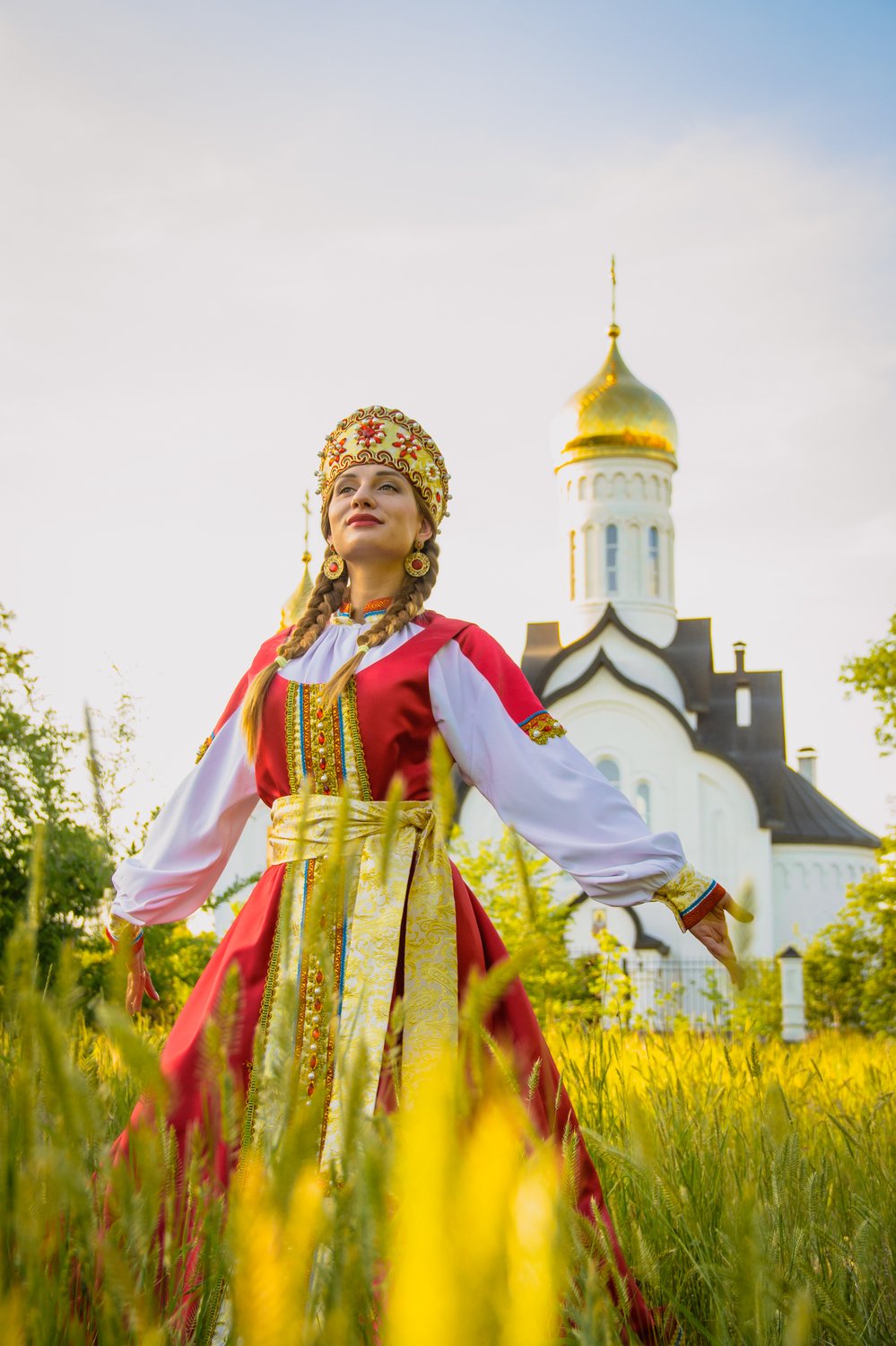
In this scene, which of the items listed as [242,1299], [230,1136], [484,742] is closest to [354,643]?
[484,742]

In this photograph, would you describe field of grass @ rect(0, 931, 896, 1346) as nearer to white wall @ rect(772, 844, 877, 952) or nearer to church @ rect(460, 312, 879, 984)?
church @ rect(460, 312, 879, 984)

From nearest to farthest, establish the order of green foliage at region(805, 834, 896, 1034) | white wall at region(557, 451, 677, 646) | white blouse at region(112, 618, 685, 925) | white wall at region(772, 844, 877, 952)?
white blouse at region(112, 618, 685, 925) < green foliage at region(805, 834, 896, 1034) < white wall at region(772, 844, 877, 952) < white wall at region(557, 451, 677, 646)

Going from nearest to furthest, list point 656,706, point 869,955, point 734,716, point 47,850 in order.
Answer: point 47,850
point 869,955
point 656,706
point 734,716

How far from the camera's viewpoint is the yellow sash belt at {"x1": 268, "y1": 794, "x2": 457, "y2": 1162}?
239 centimetres

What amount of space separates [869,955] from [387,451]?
48.8 ft

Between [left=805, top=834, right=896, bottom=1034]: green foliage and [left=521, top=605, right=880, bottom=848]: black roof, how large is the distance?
8.95 m

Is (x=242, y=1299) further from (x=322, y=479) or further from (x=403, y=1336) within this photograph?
(x=322, y=479)

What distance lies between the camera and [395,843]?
2381mm

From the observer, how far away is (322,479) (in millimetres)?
3297

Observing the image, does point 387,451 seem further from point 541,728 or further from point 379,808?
point 379,808

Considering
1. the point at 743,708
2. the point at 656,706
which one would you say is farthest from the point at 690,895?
the point at 743,708

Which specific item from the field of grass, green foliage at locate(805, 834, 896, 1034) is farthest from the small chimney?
the field of grass

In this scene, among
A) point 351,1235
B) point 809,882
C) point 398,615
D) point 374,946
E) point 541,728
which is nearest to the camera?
point 351,1235

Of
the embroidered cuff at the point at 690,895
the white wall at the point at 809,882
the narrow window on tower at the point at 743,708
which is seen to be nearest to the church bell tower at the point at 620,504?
the narrow window on tower at the point at 743,708
